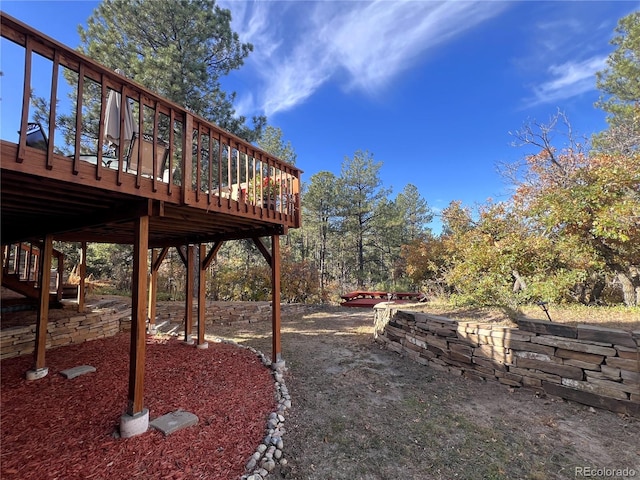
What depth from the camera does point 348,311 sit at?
11.0 meters

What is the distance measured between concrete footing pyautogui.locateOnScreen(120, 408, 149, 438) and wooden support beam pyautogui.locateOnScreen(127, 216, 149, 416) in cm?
4

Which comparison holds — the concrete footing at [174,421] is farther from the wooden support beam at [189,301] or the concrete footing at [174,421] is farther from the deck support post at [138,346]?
the wooden support beam at [189,301]

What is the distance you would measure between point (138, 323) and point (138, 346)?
0.21 meters

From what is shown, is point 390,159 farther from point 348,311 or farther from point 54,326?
point 54,326

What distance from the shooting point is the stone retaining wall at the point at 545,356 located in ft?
11.2

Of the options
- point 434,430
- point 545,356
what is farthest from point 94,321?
point 545,356

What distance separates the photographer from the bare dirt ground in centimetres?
254

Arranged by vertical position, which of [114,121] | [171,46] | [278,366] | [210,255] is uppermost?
[171,46]

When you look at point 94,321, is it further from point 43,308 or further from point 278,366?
point 278,366

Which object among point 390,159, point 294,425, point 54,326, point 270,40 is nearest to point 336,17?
point 270,40

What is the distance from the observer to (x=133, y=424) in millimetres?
2615

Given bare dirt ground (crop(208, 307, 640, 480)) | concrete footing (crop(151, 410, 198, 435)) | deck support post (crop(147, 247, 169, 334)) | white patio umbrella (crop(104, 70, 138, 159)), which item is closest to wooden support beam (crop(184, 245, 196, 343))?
deck support post (crop(147, 247, 169, 334))

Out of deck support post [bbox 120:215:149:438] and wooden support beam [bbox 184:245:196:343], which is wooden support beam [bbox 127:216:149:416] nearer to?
deck support post [bbox 120:215:149:438]

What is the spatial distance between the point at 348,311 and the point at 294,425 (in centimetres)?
796
